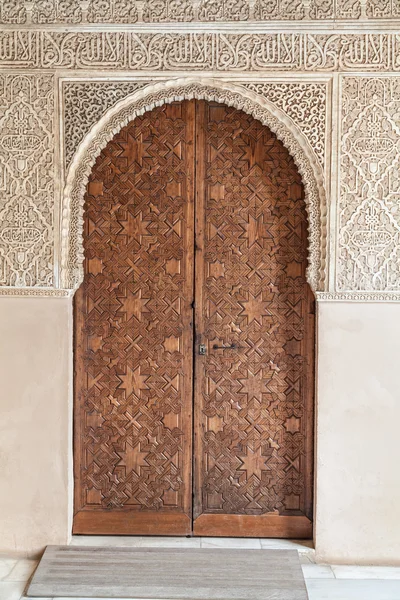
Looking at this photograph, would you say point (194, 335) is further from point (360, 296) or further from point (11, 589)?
point (11, 589)

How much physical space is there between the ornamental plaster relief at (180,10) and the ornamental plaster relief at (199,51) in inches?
2.9

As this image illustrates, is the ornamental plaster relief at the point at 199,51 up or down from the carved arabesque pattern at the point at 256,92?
up

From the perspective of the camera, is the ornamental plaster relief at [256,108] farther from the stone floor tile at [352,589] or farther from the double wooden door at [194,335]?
the stone floor tile at [352,589]

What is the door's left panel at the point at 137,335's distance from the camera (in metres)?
3.07

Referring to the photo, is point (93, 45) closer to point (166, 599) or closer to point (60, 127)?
point (60, 127)

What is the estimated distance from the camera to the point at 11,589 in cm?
267

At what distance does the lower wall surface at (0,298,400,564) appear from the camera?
2939 millimetres

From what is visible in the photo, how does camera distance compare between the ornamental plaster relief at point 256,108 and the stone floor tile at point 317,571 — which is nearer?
the stone floor tile at point 317,571

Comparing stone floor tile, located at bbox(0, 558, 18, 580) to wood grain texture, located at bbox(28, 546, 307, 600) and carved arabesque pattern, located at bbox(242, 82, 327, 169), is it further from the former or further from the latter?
carved arabesque pattern, located at bbox(242, 82, 327, 169)

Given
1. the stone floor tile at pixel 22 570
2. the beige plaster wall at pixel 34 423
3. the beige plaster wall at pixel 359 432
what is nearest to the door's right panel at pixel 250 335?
the beige plaster wall at pixel 359 432

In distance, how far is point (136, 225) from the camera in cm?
308

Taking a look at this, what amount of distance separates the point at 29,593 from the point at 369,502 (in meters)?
1.62

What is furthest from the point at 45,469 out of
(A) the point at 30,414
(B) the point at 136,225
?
(B) the point at 136,225

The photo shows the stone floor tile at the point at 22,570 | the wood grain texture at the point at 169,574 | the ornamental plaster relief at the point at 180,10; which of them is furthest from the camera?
the ornamental plaster relief at the point at 180,10
